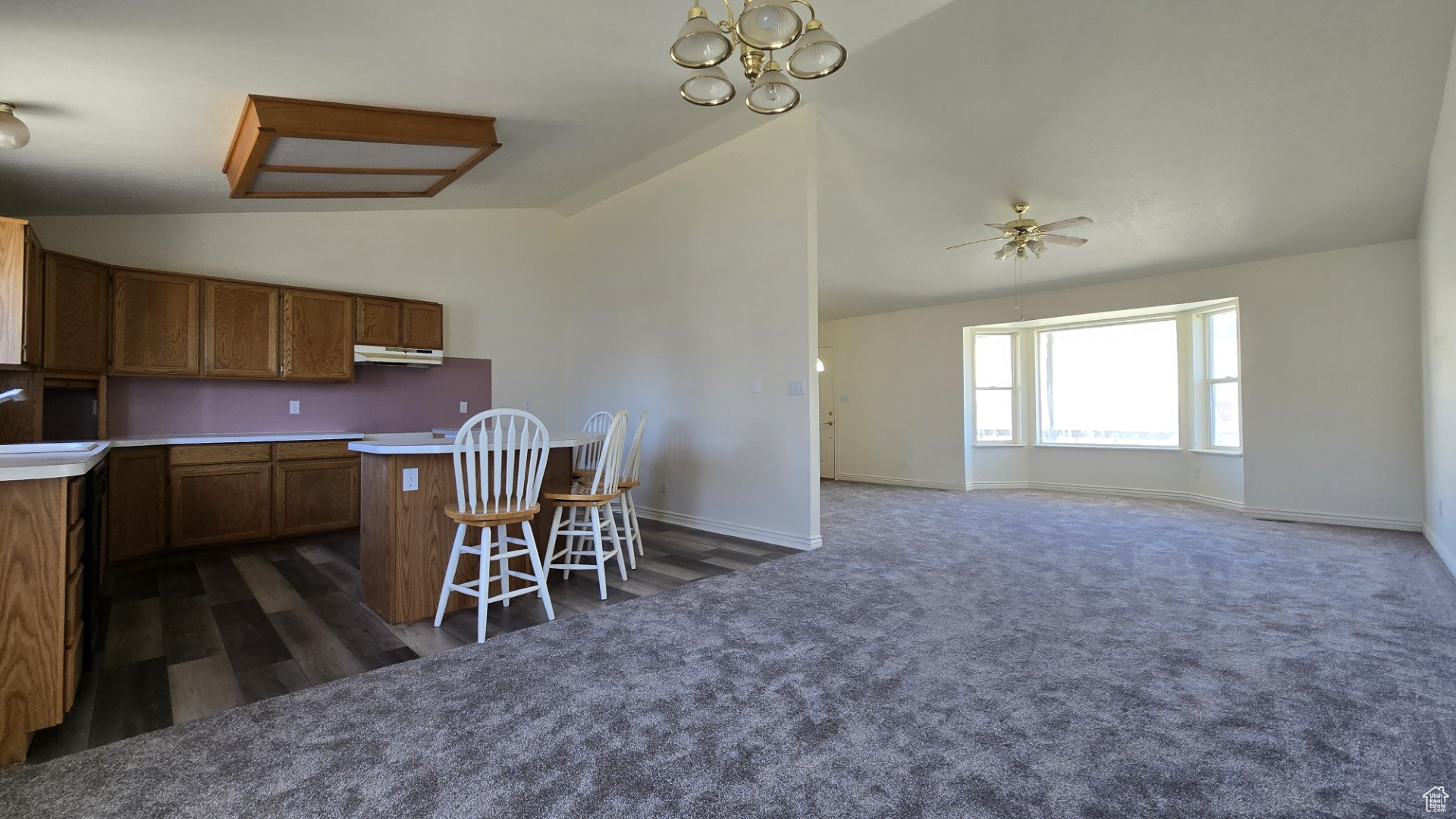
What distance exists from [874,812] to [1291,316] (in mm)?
6710

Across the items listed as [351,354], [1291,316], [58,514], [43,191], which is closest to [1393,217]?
[1291,316]

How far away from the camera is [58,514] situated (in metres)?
1.82

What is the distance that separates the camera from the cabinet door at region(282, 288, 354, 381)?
16.3 ft

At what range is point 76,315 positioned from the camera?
3934 millimetres

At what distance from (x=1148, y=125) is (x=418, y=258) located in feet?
19.9

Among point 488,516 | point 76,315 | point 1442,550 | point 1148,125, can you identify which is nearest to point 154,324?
point 76,315

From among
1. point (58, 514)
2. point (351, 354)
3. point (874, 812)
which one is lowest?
point (874, 812)

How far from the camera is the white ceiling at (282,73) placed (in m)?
2.51

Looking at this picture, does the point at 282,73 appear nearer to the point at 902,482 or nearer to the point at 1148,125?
the point at 1148,125

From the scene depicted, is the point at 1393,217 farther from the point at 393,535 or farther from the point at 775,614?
the point at 393,535

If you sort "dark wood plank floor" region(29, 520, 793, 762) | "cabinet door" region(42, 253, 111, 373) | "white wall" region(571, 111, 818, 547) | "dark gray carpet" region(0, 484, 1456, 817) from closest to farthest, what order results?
"dark gray carpet" region(0, 484, 1456, 817) < "dark wood plank floor" region(29, 520, 793, 762) < "cabinet door" region(42, 253, 111, 373) < "white wall" region(571, 111, 818, 547)

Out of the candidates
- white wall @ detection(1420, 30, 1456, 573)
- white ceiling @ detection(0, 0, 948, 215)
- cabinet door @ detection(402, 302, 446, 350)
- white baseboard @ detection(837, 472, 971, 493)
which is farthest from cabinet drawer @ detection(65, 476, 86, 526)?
white baseboard @ detection(837, 472, 971, 493)

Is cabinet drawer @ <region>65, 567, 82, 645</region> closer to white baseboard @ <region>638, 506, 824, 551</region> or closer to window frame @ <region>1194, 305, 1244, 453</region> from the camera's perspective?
white baseboard @ <region>638, 506, 824, 551</region>

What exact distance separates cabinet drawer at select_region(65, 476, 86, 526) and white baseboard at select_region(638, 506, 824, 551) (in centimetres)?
365
